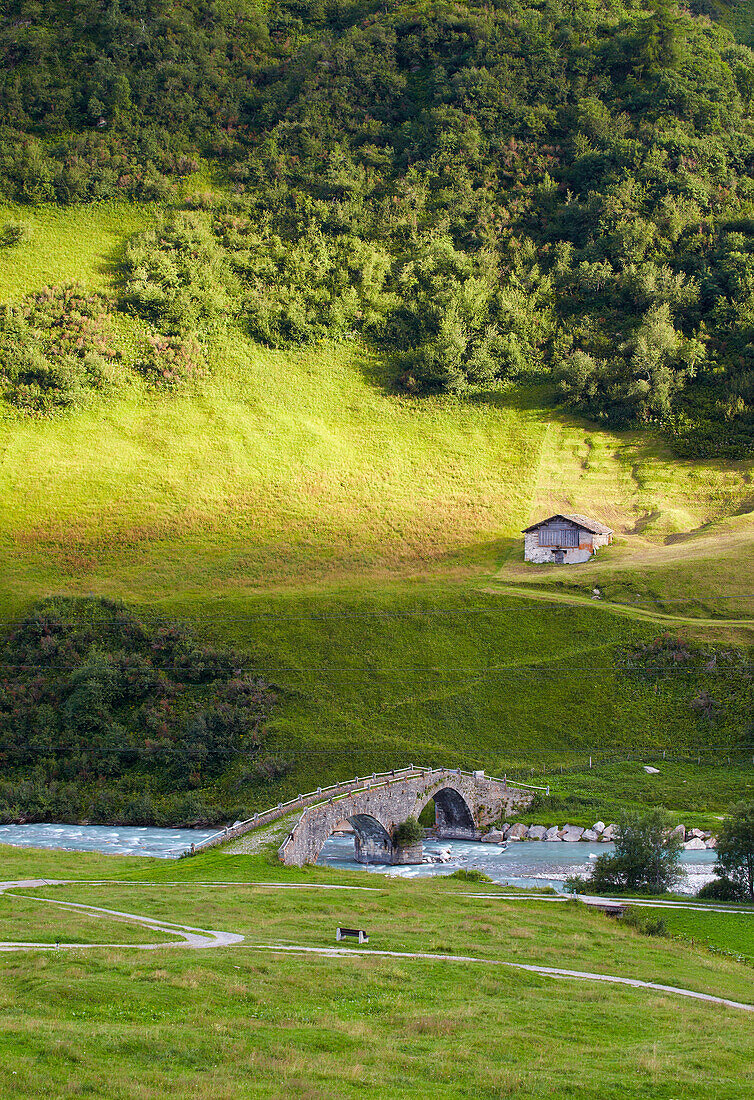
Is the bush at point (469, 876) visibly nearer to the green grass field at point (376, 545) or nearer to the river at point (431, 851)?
the river at point (431, 851)

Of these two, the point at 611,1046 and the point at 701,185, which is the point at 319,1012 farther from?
the point at 701,185

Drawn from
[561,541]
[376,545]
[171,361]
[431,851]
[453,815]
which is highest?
[171,361]

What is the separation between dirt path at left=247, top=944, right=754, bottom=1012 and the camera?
3941 cm

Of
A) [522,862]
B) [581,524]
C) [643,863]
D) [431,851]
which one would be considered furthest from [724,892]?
[581,524]

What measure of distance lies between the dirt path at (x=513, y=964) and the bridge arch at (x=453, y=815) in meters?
39.6

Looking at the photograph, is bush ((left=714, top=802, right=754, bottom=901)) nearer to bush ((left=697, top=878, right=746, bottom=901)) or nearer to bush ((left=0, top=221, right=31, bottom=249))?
bush ((left=697, top=878, right=746, bottom=901))

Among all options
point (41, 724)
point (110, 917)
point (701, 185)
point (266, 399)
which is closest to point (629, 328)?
point (701, 185)

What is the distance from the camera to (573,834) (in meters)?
80.2

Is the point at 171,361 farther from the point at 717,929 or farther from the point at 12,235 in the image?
the point at 717,929

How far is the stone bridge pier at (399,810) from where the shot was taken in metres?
72.2

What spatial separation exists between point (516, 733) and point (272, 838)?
3145cm

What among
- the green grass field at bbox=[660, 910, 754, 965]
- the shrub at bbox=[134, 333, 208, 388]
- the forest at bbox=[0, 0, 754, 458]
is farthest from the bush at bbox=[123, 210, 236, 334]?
the green grass field at bbox=[660, 910, 754, 965]

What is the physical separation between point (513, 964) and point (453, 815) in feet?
146

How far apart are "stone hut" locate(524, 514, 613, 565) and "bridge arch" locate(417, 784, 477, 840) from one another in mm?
40836
